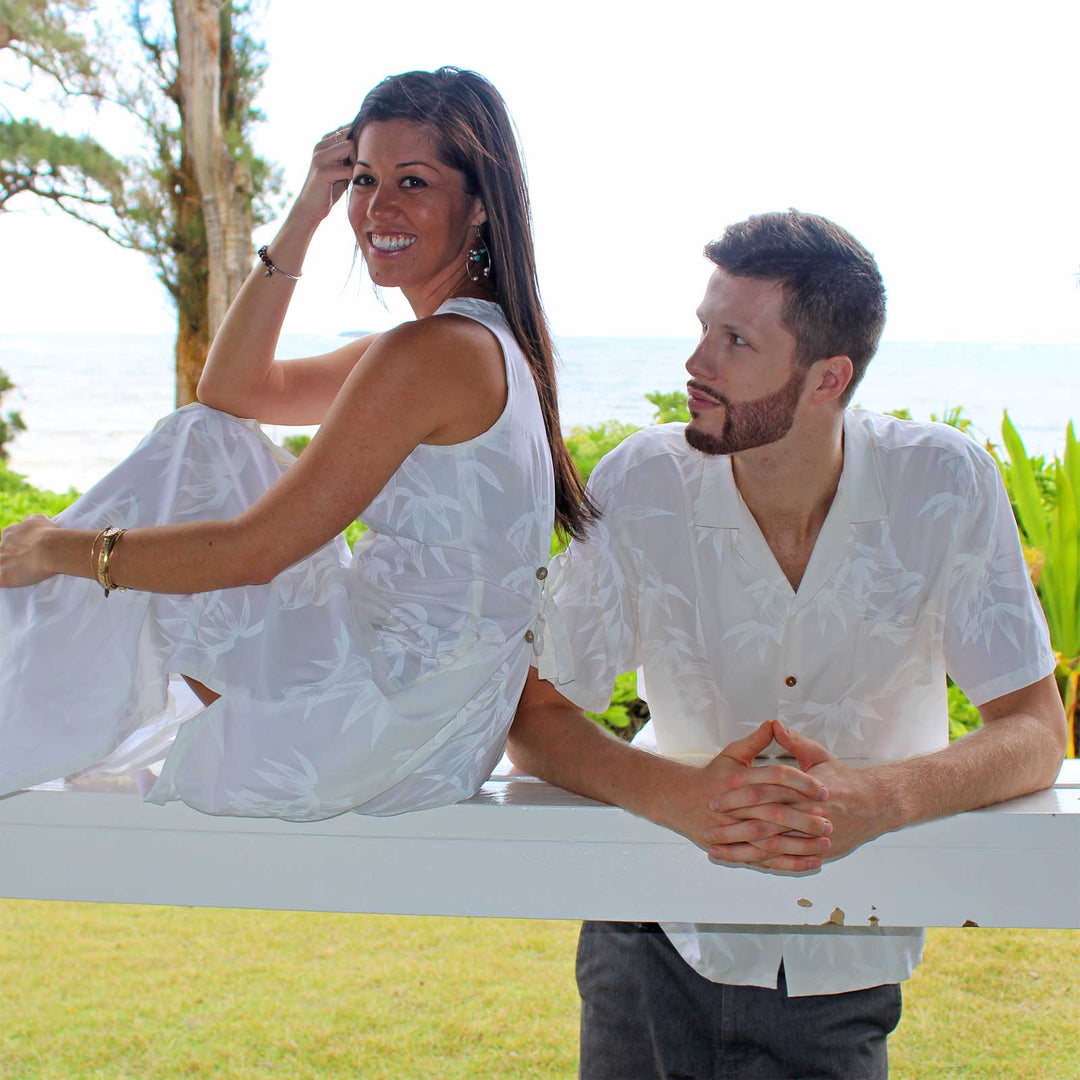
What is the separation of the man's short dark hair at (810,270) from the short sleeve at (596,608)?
13.7 inches

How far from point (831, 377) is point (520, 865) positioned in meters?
0.85

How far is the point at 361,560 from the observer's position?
1.64 meters

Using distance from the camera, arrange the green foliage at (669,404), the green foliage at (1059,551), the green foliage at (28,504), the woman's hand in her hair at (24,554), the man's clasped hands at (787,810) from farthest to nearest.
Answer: the green foliage at (28,504), the green foliage at (669,404), the green foliage at (1059,551), the woman's hand in her hair at (24,554), the man's clasped hands at (787,810)

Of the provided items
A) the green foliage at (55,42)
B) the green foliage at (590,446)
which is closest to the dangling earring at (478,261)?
the green foliage at (590,446)

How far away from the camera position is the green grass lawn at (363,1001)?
3082mm

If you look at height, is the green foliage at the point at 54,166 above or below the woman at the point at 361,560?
above

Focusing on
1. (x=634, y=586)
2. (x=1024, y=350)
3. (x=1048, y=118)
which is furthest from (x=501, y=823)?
(x=1024, y=350)

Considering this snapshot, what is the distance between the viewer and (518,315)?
1.66m

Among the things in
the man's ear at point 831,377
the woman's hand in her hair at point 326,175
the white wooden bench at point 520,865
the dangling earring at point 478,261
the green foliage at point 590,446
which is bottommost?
the white wooden bench at point 520,865

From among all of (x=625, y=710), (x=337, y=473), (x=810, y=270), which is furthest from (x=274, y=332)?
(x=625, y=710)

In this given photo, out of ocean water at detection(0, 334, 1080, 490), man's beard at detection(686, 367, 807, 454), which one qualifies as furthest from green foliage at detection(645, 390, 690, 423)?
ocean water at detection(0, 334, 1080, 490)

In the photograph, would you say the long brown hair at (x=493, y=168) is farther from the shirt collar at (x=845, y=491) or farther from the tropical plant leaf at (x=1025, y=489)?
the tropical plant leaf at (x=1025, y=489)

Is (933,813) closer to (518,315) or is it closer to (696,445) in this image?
(696,445)

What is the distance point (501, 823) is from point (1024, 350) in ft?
66.4
